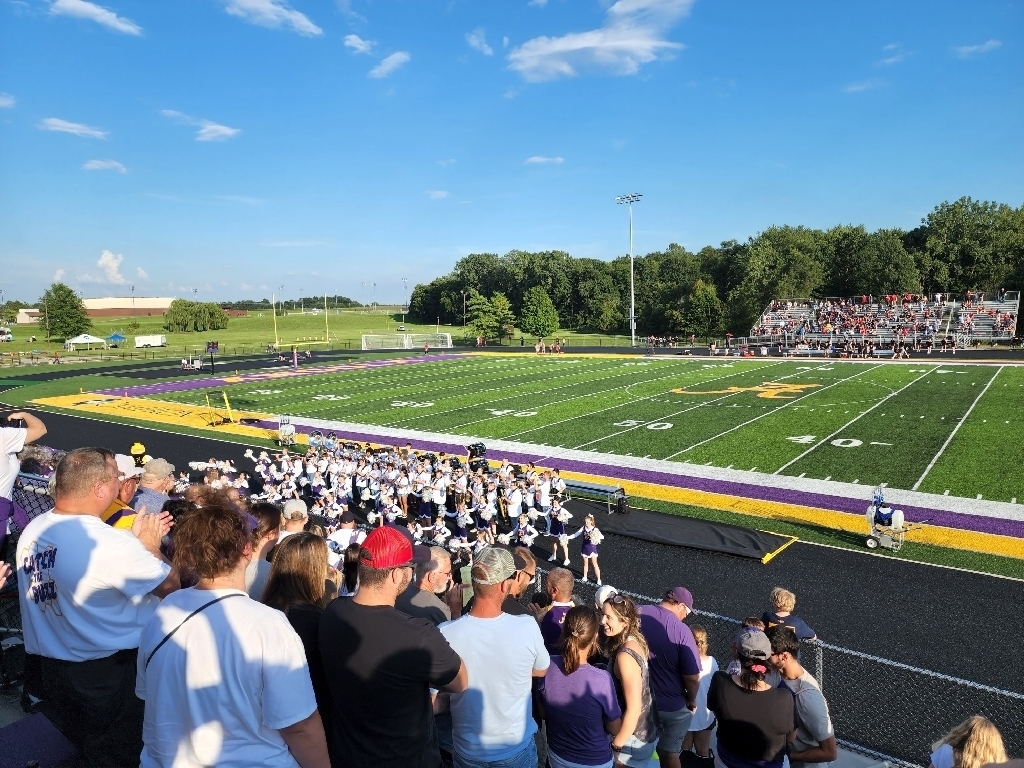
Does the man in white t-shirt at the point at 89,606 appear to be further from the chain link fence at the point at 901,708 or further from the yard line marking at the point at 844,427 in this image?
the yard line marking at the point at 844,427

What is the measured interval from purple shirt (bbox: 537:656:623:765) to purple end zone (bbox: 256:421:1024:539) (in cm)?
1230

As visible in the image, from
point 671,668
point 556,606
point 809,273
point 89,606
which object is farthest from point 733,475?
→ point 809,273

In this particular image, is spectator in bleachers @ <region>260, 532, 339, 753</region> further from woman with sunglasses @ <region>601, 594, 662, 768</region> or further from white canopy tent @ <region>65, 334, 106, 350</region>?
white canopy tent @ <region>65, 334, 106, 350</region>

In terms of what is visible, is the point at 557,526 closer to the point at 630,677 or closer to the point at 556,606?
the point at 556,606

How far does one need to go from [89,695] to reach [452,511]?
38.7ft

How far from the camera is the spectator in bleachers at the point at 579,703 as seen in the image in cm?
365

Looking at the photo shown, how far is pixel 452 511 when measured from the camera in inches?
587

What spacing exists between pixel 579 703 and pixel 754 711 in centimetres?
107

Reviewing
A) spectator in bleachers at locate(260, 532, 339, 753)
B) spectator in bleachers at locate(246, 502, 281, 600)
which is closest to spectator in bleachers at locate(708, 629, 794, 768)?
spectator in bleachers at locate(260, 532, 339, 753)

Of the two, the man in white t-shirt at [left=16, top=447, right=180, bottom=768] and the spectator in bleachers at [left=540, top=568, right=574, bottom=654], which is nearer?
the man in white t-shirt at [left=16, top=447, right=180, bottom=768]

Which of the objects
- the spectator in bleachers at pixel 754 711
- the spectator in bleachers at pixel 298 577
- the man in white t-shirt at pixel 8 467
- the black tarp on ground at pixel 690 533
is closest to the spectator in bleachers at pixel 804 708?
the spectator in bleachers at pixel 754 711

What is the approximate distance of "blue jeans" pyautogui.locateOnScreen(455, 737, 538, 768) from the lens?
3439mm

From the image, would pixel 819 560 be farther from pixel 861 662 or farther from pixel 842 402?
pixel 842 402

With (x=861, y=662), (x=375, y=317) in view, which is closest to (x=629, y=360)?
(x=861, y=662)
